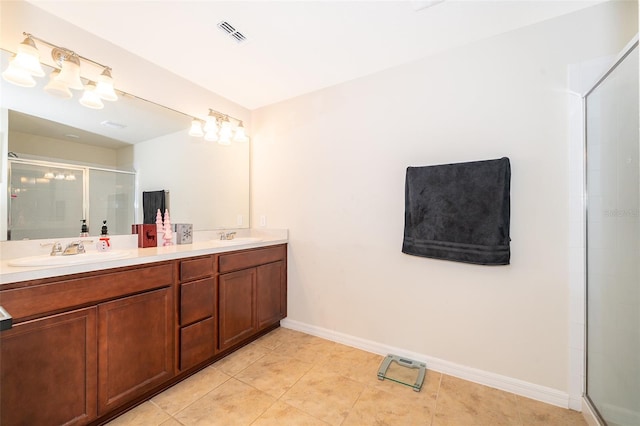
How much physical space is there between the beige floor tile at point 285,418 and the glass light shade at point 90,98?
2.21m

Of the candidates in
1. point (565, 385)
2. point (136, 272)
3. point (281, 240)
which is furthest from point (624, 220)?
point (136, 272)

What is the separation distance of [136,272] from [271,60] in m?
1.76

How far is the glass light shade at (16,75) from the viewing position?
1.40 metres

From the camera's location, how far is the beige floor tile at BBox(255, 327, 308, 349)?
92.0 inches

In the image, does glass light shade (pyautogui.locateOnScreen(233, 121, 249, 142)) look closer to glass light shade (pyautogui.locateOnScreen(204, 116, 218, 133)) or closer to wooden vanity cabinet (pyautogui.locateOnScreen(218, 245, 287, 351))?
glass light shade (pyautogui.locateOnScreen(204, 116, 218, 133))

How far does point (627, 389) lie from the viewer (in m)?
1.20

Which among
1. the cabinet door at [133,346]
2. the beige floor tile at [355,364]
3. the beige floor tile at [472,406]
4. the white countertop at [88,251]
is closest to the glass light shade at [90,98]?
the white countertop at [88,251]

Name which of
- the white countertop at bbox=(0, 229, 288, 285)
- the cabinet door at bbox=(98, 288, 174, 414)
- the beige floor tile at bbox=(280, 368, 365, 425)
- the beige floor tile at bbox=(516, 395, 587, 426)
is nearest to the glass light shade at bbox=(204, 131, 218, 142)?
the white countertop at bbox=(0, 229, 288, 285)

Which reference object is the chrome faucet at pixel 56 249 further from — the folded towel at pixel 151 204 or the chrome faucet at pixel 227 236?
the chrome faucet at pixel 227 236

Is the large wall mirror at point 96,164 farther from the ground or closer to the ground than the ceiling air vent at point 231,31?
closer to the ground

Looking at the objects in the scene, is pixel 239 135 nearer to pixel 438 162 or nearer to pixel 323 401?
pixel 438 162

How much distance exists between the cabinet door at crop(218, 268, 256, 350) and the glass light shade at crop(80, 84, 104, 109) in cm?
144

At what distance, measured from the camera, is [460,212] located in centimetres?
181

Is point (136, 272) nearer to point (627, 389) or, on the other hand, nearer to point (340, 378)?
point (340, 378)
